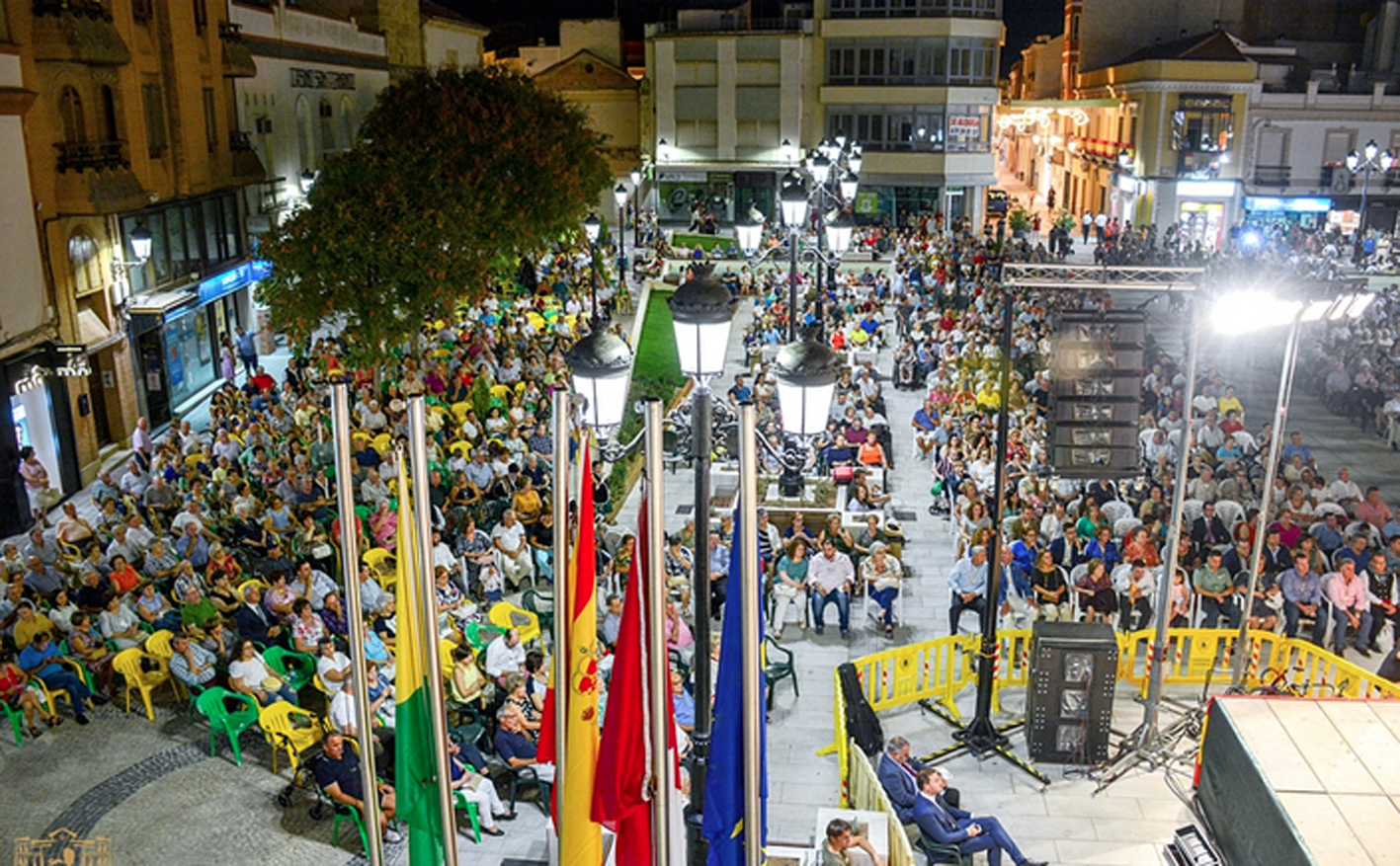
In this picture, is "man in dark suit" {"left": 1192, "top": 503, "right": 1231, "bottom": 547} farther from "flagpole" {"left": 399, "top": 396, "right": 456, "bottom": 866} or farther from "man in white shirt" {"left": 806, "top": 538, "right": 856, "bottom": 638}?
"flagpole" {"left": 399, "top": 396, "right": 456, "bottom": 866}

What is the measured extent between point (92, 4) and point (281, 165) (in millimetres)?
12943

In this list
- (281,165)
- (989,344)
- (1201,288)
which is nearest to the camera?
(1201,288)

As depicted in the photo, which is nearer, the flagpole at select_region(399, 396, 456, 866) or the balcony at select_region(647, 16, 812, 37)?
the flagpole at select_region(399, 396, 456, 866)

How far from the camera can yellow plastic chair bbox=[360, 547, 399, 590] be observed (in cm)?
1419

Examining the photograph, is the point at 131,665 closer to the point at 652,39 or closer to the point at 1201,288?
the point at 1201,288

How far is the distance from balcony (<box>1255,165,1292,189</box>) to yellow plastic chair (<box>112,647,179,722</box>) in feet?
158

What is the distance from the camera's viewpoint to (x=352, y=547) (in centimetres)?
668

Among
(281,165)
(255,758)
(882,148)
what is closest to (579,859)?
(255,758)

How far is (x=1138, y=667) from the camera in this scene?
13.2m

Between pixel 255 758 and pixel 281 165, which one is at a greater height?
pixel 281 165

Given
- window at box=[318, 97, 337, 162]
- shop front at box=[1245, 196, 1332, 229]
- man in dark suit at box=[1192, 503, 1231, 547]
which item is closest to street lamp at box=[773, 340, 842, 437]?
man in dark suit at box=[1192, 503, 1231, 547]

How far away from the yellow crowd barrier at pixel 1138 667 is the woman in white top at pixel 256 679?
5.26 metres

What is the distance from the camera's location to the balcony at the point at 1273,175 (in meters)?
49.2

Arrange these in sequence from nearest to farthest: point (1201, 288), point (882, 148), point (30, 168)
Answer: point (1201, 288) < point (30, 168) < point (882, 148)
